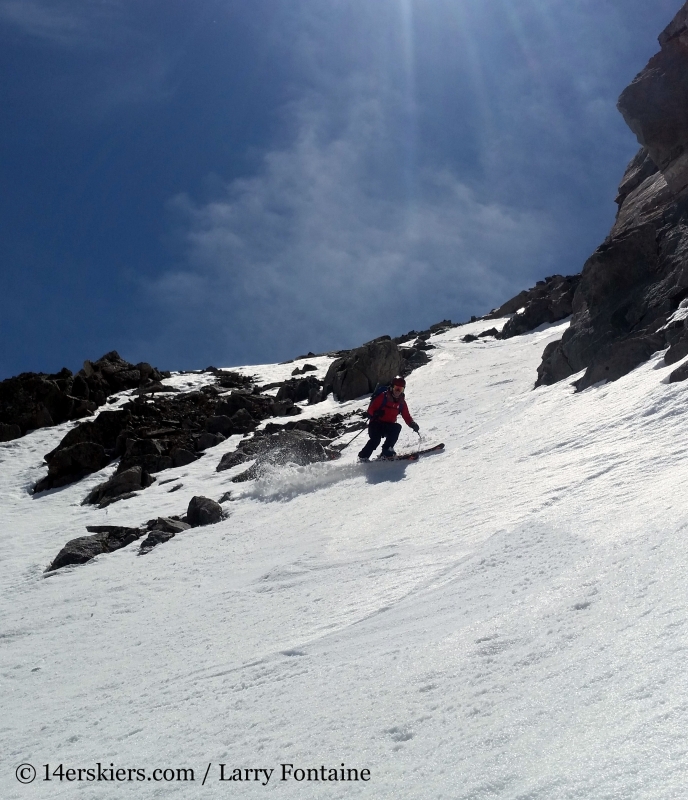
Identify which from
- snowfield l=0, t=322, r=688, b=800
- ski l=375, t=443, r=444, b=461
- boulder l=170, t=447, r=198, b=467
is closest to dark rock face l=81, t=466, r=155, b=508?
boulder l=170, t=447, r=198, b=467

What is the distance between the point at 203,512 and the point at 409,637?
9.02 metres

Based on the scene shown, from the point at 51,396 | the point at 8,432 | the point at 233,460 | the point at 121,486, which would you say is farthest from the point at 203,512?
the point at 51,396

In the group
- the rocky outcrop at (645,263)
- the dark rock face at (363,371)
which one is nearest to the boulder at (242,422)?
the dark rock face at (363,371)

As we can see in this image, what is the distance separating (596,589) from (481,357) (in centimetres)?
2648

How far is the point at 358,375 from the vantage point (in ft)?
93.4

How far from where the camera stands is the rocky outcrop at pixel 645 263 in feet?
48.0

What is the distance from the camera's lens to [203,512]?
13461mm

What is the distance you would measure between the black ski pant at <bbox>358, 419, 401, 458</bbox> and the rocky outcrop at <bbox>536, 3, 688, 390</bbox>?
4176 mm

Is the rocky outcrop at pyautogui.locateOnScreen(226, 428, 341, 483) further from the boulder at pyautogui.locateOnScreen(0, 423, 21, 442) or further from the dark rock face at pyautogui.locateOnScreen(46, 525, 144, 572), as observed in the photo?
the boulder at pyautogui.locateOnScreen(0, 423, 21, 442)

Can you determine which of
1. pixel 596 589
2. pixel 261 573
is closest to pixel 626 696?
pixel 596 589

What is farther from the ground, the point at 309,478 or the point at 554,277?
the point at 554,277

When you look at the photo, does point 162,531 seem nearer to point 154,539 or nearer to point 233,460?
point 154,539

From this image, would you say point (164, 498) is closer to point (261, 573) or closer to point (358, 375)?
point (261, 573)

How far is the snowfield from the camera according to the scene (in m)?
Result: 3.28
